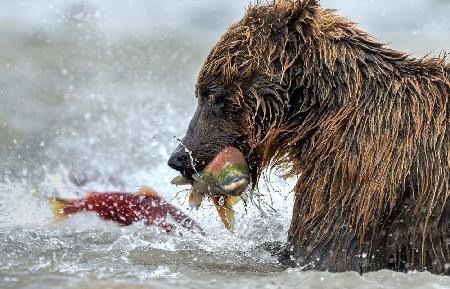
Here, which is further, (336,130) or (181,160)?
(181,160)

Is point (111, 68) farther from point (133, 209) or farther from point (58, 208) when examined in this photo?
point (133, 209)

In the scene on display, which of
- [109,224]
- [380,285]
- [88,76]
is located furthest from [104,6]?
[380,285]

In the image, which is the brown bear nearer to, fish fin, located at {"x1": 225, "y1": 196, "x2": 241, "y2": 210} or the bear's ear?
the bear's ear

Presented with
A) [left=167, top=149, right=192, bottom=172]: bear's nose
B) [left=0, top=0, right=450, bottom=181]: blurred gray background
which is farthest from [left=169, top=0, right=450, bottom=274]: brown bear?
[left=0, top=0, right=450, bottom=181]: blurred gray background

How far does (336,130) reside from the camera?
4867mm

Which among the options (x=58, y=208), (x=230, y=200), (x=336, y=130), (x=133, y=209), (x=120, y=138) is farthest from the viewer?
(x=120, y=138)

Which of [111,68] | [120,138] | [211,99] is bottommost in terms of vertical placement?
[211,99]

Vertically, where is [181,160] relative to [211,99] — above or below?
below

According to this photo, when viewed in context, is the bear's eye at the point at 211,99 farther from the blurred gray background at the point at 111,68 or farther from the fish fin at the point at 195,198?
the blurred gray background at the point at 111,68

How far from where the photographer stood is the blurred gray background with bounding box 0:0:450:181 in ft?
35.2

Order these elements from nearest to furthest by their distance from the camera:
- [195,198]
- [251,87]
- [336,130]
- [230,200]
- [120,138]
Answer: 1. [336,130]
2. [251,87]
3. [195,198]
4. [230,200]
5. [120,138]

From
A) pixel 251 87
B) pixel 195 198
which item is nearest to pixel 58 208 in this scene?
pixel 195 198

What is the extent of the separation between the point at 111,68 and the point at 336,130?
893 centimetres

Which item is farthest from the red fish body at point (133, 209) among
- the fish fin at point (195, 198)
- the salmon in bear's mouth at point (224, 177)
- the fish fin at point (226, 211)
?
the salmon in bear's mouth at point (224, 177)
